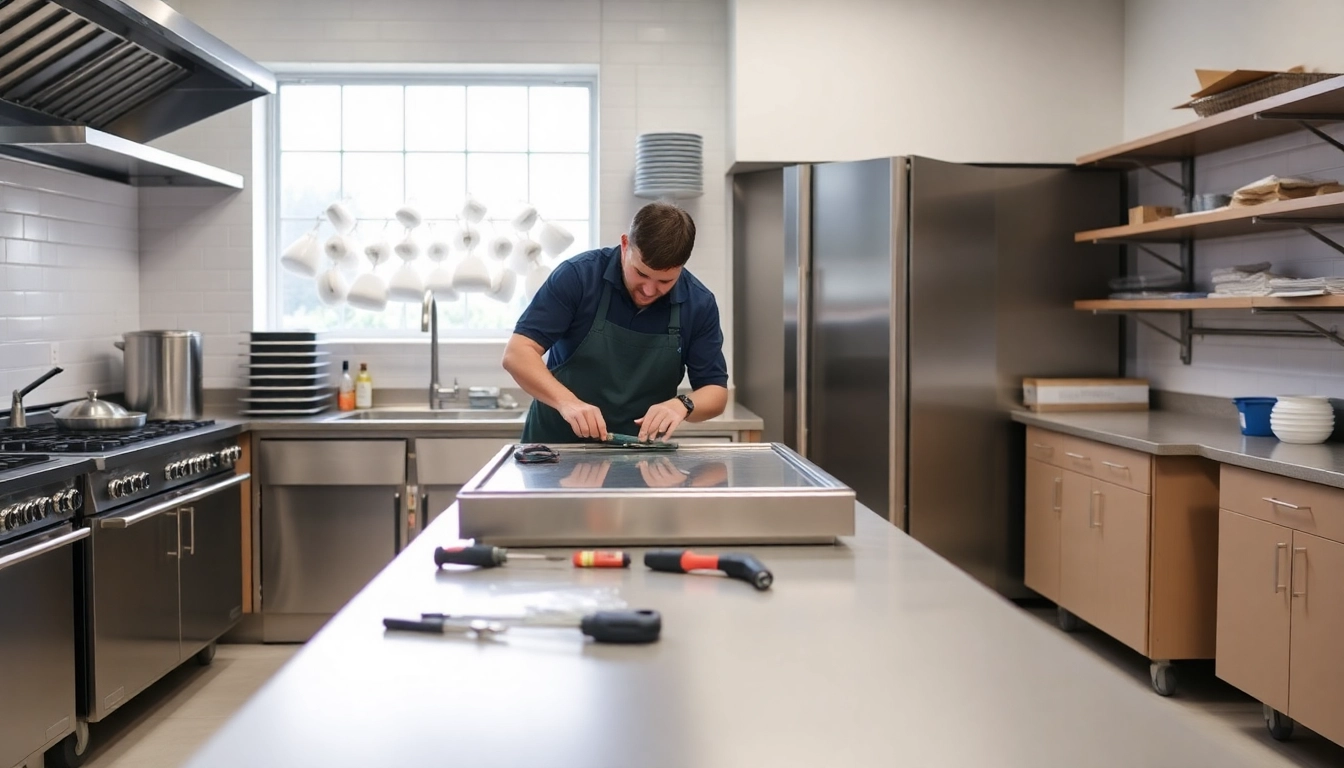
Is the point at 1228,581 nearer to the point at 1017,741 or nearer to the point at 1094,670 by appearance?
the point at 1094,670

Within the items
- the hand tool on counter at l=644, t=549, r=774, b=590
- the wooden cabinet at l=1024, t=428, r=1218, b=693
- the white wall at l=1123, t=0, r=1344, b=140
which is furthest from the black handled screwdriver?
the white wall at l=1123, t=0, r=1344, b=140

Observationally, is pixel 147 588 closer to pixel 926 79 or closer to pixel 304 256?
pixel 304 256

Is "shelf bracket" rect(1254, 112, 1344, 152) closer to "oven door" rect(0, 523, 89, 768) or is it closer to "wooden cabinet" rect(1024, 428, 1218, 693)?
"wooden cabinet" rect(1024, 428, 1218, 693)

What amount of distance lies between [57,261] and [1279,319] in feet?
15.4

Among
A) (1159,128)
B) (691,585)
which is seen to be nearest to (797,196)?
(1159,128)

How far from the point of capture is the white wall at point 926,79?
16.2ft

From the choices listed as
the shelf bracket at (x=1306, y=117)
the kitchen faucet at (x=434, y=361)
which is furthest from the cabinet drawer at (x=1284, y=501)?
the kitchen faucet at (x=434, y=361)

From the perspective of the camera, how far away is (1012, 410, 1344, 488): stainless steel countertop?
3131mm

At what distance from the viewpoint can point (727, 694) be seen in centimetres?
121

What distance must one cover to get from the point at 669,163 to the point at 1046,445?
204 cm

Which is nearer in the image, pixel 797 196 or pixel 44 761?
pixel 44 761

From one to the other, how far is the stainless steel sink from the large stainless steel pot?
68 centimetres

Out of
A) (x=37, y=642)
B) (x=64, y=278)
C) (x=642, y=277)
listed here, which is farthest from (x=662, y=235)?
(x=64, y=278)

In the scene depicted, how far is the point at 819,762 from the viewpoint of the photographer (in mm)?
1045
